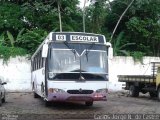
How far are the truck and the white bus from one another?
21.4ft

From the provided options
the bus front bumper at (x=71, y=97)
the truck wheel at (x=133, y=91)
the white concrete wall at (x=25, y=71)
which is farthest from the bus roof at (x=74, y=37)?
the white concrete wall at (x=25, y=71)

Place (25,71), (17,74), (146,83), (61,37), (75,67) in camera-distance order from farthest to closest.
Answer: (25,71) → (17,74) → (146,83) → (61,37) → (75,67)

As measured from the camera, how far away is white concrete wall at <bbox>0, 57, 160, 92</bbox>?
98.1ft

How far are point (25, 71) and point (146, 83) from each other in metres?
9.94

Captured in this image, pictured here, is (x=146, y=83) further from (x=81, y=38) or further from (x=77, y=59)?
(x=77, y=59)

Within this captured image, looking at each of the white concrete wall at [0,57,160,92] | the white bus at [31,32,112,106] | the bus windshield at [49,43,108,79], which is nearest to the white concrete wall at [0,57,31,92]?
the white concrete wall at [0,57,160,92]

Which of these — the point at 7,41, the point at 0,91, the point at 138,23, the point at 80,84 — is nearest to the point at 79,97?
the point at 80,84

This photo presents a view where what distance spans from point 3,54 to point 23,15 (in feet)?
16.5

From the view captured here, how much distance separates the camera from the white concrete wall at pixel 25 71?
29.9 m

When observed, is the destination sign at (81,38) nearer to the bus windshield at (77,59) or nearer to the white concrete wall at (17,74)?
the bus windshield at (77,59)

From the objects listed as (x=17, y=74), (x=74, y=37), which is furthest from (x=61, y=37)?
(x=17, y=74)

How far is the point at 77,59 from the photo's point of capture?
16.7 metres

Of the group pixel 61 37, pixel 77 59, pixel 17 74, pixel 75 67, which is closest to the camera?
pixel 75 67

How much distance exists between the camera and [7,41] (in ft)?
105
